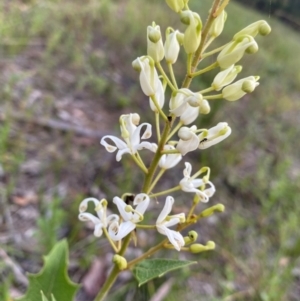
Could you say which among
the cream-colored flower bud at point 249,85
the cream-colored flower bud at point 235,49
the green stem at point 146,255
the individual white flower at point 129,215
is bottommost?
the green stem at point 146,255

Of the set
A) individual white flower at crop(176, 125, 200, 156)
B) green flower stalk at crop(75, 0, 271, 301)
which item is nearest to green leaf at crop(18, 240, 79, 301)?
green flower stalk at crop(75, 0, 271, 301)

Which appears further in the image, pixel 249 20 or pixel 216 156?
pixel 249 20

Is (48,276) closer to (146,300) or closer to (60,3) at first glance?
(146,300)

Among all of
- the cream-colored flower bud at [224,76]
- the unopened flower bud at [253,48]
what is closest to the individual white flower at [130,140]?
the cream-colored flower bud at [224,76]

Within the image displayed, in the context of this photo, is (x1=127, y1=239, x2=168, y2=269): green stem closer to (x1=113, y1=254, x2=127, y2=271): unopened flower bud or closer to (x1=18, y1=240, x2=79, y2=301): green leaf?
(x1=113, y1=254, x2=127, y2=271): unopened flower bud

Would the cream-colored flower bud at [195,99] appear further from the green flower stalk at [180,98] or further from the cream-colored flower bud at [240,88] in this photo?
the cream-colored flower bud at [240,88]

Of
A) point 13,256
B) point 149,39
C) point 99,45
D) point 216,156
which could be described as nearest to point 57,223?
point 13,256

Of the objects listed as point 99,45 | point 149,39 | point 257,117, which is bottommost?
point 99,45
